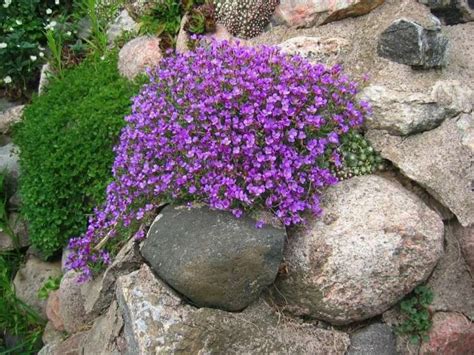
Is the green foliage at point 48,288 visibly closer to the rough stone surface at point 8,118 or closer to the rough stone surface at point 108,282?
the rough stone surface at point 108,282

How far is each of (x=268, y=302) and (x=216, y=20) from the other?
2599 mm

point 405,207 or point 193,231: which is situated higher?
point 193,231

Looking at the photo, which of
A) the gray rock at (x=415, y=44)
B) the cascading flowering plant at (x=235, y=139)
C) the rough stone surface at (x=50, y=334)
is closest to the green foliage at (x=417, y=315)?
the cascading flowering plant at (x=235, y=139)

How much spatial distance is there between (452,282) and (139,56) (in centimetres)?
341

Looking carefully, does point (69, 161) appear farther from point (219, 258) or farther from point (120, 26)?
point (120, 26)

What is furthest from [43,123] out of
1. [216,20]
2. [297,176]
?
[297,176]

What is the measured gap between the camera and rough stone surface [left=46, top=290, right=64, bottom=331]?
13.7ft

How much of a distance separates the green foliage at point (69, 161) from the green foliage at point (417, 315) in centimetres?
233

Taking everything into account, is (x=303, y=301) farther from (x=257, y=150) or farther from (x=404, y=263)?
(x=257, y=150)

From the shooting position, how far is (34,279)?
4.84 meters

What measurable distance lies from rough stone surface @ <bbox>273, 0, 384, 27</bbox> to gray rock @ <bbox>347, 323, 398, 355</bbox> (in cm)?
223

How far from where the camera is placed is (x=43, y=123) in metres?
4.74

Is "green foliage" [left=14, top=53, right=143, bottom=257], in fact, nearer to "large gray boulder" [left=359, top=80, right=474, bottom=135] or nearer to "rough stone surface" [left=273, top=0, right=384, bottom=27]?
"rough stone surface" [left=273, top=0, right=384, bottom=27]

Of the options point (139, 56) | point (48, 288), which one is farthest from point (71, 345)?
point (139, 56)
